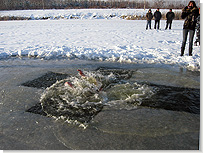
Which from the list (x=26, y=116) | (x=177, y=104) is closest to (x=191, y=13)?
(x=177, y=104)

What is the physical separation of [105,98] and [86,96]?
37 cm

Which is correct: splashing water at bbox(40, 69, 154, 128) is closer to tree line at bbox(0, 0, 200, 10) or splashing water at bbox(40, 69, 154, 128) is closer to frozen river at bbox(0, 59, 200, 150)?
frozen river at bbox(0, 59, 200, 150)

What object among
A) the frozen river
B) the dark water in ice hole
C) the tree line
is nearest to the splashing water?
the dark water in ice hole

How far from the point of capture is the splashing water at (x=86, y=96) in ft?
10.0

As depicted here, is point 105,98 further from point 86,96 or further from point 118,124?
point 118,124

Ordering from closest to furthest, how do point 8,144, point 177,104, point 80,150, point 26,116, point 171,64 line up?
point 80,150 < point 8,144 < point 26,116 < point 177,104 < point 171,64

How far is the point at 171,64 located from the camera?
19.1ft

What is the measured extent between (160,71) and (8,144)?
404cm

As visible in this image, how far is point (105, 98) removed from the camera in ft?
11.8

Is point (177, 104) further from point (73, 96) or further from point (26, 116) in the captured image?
point (26, 116)

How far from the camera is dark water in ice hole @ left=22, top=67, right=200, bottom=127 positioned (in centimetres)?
313

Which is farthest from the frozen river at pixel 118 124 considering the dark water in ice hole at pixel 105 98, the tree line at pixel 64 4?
the tree line at pixel 64 4

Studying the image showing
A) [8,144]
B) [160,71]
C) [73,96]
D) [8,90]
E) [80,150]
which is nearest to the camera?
[80,150]

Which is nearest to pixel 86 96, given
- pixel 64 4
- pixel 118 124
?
pixel 118 124
